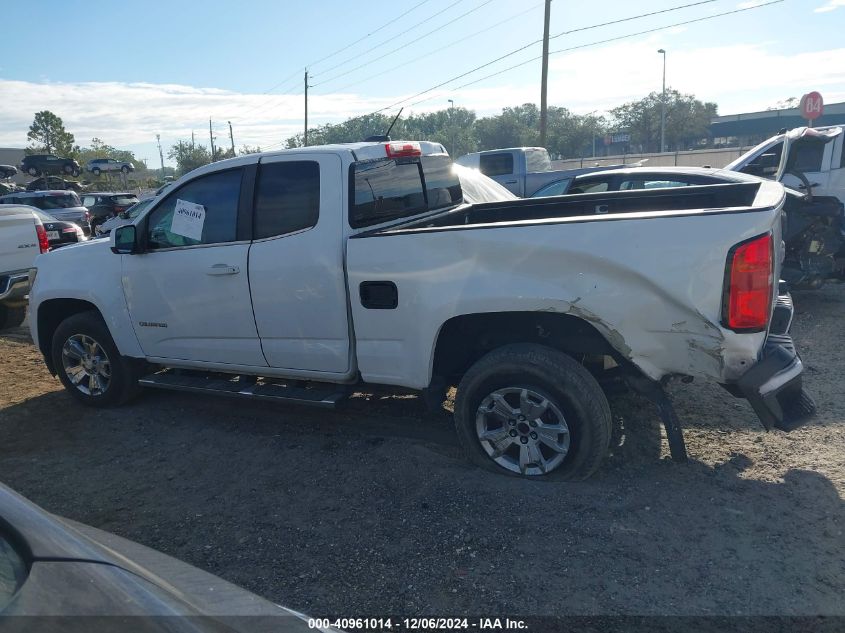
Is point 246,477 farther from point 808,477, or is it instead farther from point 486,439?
point 808,477

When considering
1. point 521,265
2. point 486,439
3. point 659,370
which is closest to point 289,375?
point 486,439

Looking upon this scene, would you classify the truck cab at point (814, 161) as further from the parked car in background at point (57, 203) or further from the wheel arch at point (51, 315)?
the parked car in background at point (57, 203)

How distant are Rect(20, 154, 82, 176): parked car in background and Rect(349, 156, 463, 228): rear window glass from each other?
3994 cm

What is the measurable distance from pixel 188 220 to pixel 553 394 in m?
3.02

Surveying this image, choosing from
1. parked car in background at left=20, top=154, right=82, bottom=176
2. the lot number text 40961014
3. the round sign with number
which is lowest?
the lot number text 40961014

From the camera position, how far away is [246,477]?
4.30 metres

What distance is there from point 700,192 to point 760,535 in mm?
2405

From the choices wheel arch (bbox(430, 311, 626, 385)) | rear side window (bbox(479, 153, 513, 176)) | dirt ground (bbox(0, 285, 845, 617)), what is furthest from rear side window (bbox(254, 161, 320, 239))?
rear side window (bbox(479, 153, 513, 176))

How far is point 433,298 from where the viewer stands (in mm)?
3949

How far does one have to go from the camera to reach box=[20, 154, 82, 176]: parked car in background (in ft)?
127

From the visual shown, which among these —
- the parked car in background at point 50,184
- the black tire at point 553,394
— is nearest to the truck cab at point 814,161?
the black tire at point 553,394

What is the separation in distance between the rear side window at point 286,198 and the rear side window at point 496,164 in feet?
42.6

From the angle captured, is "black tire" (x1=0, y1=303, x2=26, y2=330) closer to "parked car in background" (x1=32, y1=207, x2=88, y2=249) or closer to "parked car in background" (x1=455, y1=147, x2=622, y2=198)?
"parked car in background" (x1=32, y1=207, x2=88, y2=249)

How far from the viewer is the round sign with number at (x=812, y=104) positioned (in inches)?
588
